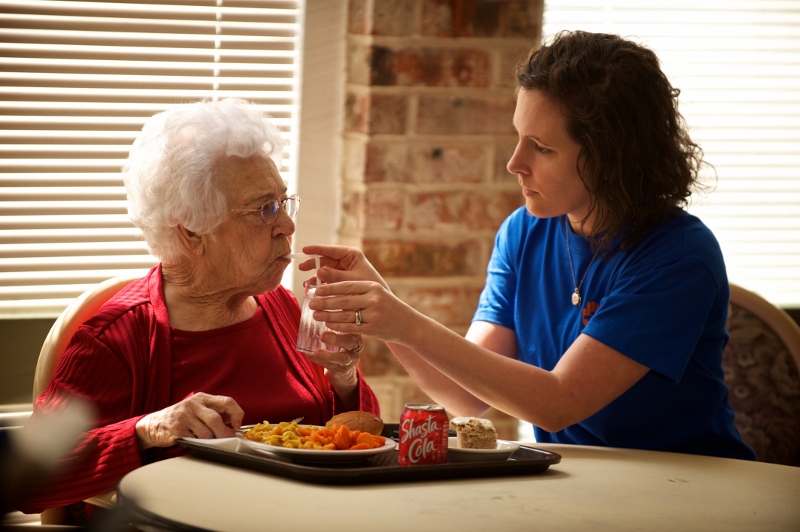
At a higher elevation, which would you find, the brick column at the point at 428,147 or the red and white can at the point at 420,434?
the brick column at the point at 428,147

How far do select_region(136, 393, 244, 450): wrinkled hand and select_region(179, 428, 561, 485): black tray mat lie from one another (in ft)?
0.10

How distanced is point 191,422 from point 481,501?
49cm

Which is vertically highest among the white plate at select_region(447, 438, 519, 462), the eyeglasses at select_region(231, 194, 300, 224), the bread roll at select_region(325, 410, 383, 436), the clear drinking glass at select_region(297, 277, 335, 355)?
the eyeglasses at select_region(231, 194, 300, 224)

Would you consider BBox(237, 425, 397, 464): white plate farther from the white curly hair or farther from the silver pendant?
the silver pendant

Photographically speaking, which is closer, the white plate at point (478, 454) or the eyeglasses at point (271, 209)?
the white plate at point (478, 454)

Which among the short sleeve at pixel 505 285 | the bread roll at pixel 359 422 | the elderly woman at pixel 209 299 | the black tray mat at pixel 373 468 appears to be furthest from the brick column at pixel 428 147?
the black tray mat at pixel 373 468

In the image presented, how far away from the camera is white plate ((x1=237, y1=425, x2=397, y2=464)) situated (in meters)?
1.31

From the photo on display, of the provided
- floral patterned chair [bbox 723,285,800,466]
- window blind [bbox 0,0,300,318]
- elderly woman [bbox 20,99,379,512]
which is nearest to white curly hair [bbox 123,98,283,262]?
elderly woman [bbox 20,99,379,512]

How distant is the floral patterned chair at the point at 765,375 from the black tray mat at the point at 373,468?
81cm

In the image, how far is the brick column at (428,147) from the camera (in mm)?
2234

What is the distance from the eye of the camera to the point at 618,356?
5.26ft

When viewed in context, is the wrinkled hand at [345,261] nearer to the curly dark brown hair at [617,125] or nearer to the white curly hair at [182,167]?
the white curly hair at [182,167]

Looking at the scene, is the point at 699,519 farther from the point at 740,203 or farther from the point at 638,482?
the point at 740,203

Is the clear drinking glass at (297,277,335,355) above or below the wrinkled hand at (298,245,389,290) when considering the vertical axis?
below
